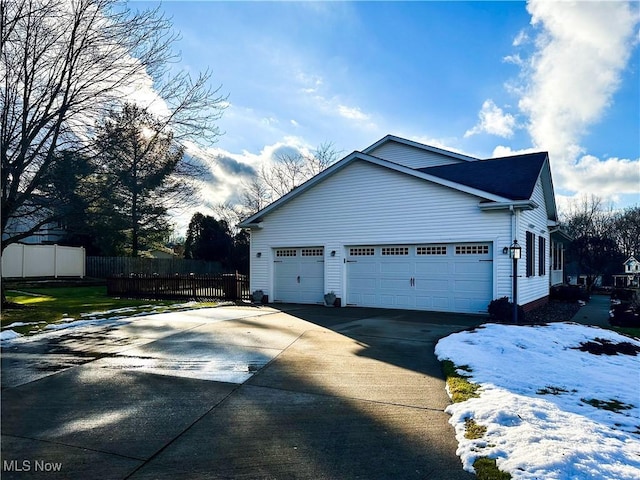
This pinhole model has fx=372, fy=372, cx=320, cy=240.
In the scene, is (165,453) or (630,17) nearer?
(165,453)

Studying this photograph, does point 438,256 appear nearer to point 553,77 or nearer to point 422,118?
point 422,118

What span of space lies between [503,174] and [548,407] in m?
10.5

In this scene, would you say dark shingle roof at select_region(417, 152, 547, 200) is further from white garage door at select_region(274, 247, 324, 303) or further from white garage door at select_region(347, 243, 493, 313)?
white garage door at select_region(274, 247, 324, 303)

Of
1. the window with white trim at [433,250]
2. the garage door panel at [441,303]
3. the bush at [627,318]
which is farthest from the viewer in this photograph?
the window with white trim at [433,250]

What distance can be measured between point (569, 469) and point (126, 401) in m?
4.41

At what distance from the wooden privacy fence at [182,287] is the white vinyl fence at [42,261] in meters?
7.32

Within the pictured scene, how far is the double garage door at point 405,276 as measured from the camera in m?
11.6

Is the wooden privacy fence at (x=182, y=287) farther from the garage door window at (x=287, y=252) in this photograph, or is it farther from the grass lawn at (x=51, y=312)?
the grass lawn at (x=51, y=312)

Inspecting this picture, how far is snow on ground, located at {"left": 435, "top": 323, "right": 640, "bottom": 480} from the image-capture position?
2.97 metres

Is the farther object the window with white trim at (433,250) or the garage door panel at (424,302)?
the garage door panel at (424,302)

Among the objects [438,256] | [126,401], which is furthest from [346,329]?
[126,401]

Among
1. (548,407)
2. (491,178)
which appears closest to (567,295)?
(491,178)

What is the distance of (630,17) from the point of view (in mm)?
8875

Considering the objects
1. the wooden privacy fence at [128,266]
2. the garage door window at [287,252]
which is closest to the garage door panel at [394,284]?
the garage door window at [287,252]
